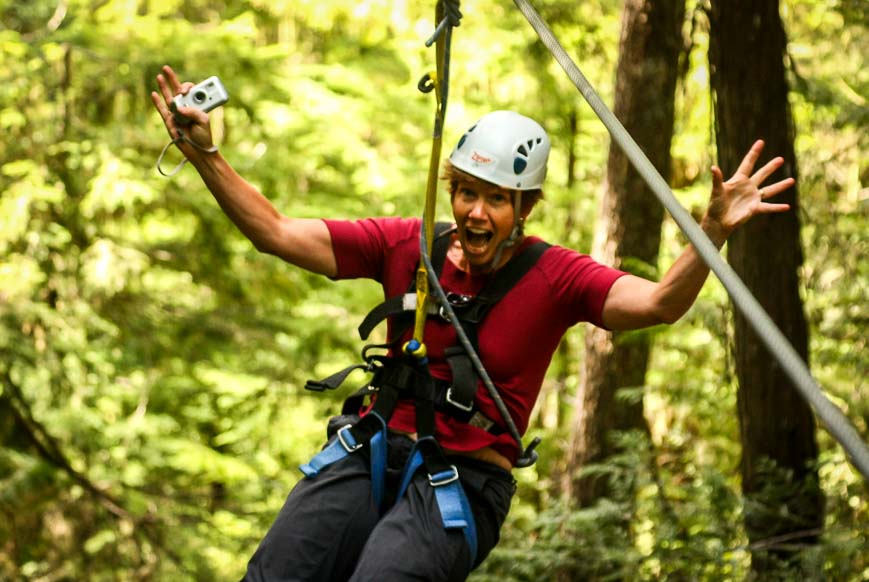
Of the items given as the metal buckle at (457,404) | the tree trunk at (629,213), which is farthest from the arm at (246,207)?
the tree trunk at (629,213)

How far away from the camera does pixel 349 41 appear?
460 inches

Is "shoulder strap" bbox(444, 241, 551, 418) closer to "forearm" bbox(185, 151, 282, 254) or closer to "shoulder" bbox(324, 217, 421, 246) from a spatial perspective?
"shoulder" bbox(324, 217, 421, 246)

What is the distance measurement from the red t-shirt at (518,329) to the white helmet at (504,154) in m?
0.22

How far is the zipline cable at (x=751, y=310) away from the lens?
6.45 ft

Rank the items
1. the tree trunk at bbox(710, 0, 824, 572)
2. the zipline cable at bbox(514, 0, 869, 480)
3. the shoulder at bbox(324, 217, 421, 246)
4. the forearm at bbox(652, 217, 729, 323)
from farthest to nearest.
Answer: the tree trunk at bbox(710, 0, 824, 572)
the shoulder at bbox(324, 217, 421, 246)
the forearm at bbox(652, 217, 729, 323)
the zipline cable at bbox(514, 0, 869, 480)

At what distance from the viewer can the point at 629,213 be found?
6.77 meters

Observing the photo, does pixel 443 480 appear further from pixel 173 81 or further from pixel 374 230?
pixel 173 81

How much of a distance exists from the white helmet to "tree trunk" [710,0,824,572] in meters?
1.78

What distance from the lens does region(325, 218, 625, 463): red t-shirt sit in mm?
3533

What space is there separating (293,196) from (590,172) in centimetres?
339

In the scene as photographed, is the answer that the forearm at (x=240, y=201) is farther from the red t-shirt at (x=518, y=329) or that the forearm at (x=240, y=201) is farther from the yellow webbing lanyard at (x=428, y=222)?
the yellow webbing lanyard at (x=428, y=222)

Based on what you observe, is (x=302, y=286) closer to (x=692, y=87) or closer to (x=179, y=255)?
(x=179, y=255)

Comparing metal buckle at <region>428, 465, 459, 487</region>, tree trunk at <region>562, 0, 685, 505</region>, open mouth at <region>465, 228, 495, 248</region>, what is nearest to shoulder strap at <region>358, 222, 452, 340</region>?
open mouth at <region>465, 228, 495, 248</region>

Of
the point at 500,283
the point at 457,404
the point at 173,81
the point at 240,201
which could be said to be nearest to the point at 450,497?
the point at 457,404
